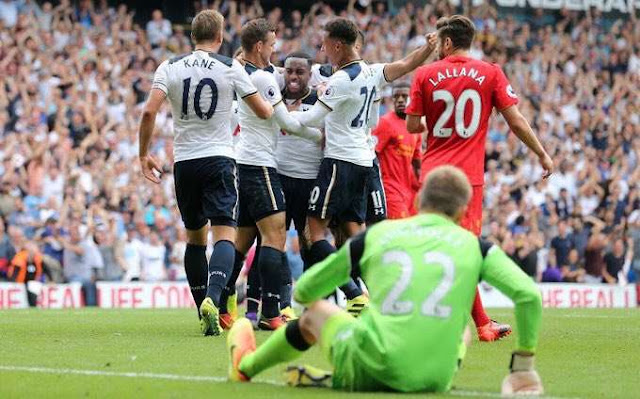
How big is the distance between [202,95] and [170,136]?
45.6 feet

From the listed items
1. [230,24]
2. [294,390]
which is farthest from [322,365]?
[230,24]

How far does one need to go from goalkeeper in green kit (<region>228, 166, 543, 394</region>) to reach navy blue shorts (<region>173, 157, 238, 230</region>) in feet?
14.1

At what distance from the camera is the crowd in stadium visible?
70.9 feet

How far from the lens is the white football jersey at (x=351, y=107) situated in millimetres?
10805

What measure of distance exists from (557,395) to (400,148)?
27.3 ft

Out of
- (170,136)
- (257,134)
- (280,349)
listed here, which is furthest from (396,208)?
(170,136)

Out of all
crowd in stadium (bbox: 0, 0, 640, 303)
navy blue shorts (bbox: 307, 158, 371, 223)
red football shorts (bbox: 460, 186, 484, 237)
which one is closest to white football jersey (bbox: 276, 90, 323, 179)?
navy blue shorts (bbox: 307, 158, 371, 223)

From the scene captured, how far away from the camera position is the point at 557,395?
22.0 feet

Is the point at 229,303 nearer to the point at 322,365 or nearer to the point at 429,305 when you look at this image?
the point at 322,365

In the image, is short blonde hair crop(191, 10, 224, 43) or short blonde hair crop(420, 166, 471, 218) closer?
short blonde hair crop(420, 166, 471, 218)

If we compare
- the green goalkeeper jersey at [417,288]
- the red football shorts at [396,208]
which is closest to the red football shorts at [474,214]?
the green goalkeeper jersey at [417,288]

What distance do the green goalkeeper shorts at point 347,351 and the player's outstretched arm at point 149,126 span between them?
4.27 metres

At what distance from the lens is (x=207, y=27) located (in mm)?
10469

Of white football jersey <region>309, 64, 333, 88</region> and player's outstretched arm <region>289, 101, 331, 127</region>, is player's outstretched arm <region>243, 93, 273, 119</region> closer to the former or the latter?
player's outstretched arm <region>289, 101, 331, 127</region>
